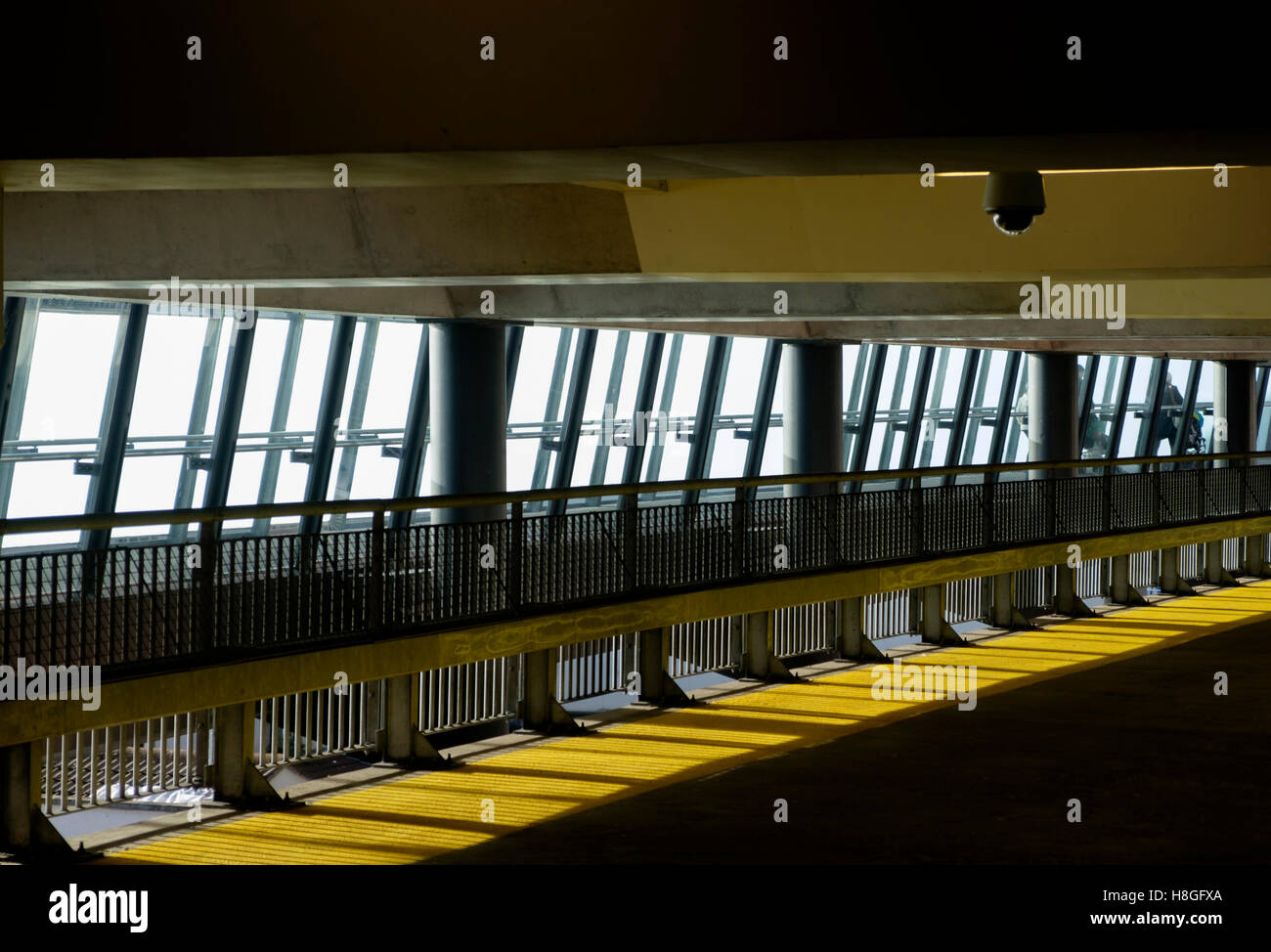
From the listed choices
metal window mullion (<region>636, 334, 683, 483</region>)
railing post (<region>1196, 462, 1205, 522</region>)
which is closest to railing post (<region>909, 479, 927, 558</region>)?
railing post (<region>1196, 462, 1205, 522</region>)

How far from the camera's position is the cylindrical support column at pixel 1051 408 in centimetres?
2955

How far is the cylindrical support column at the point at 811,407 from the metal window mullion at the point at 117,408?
9933 mm

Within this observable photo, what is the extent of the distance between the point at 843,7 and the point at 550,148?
4.13 ft

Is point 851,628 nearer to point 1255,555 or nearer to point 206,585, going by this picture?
point 206,585

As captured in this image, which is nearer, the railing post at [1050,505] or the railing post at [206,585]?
the railing post at [206,585]

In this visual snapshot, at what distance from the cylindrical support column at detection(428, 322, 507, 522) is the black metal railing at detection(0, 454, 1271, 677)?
4.56 meters

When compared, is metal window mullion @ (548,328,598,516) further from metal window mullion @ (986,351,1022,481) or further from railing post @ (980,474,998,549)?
metal window mullion @ (986,351,1022,481)

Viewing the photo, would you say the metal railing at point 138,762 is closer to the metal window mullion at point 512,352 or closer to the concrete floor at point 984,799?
the concrete floor at point 984,799

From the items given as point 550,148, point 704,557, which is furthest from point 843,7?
point 704,557

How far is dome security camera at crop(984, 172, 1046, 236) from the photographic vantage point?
8531 millimetres

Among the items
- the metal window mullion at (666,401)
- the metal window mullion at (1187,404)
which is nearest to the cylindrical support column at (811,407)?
the metal window mullion at (666,401)

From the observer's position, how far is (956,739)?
29.2ft

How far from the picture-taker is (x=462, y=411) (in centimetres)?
1683
